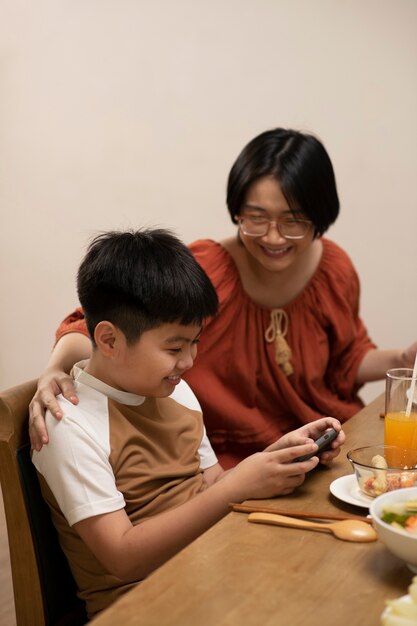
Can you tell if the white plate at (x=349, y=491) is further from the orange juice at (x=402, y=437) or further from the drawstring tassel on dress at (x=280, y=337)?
the drawstring tassel on dress at (x=280, y=337)

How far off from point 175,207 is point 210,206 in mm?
151

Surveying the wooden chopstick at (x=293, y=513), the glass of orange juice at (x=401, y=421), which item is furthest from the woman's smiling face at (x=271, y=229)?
the wooden chopstick at (x=293, y=513)

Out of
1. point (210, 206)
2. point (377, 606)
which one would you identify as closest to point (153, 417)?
point (377, 606)

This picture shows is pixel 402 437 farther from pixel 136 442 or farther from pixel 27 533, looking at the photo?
pixel 27 533

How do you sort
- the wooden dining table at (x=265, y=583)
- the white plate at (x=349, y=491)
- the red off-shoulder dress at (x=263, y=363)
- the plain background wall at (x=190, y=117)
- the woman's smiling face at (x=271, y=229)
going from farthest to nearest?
the plain background wall at (x=190, y=117), the red off-shoulder dress at (x=263, y=363), the woman's smiling face at (x=271, y=229), the white plate at (x=349, y=491), the wooden dining table at (x=265, y=583)

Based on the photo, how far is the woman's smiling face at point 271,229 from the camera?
6.35ft

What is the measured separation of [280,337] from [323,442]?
82 centimetres

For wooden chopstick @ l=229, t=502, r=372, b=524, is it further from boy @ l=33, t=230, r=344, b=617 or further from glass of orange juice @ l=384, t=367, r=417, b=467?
glass of orange juice @ l=384, t=367, r=417, b=467

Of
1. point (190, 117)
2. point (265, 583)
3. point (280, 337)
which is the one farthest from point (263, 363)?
point (190, 117)

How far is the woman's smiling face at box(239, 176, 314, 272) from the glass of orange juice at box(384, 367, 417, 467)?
2.17ft

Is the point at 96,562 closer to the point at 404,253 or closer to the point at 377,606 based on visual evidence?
the point at 377,606

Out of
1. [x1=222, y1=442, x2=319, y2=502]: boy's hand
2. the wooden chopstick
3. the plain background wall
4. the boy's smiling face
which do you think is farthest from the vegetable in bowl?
the plain background wall

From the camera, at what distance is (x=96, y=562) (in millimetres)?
1269

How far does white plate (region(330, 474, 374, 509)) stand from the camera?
3.73 feet
